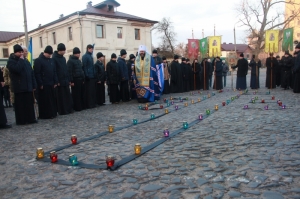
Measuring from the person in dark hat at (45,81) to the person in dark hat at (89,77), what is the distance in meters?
1.75

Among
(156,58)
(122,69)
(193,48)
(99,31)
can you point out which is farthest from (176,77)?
(99,31)

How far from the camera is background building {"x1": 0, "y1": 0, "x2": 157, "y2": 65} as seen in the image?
29.7m

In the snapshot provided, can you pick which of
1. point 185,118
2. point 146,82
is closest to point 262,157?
point 185,118

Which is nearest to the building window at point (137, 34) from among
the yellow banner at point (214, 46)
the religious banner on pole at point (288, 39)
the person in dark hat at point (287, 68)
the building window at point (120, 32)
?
the building window at point (120, 32)

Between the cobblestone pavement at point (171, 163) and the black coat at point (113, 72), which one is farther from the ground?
the black coat at point (113, 72)

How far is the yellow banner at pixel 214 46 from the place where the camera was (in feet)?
53.5

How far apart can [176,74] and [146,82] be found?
433 cm

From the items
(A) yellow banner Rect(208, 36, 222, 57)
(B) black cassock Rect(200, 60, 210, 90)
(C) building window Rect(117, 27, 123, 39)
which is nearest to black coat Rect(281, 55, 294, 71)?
(A) yellow banner Rect(208, 36, 222, 57)

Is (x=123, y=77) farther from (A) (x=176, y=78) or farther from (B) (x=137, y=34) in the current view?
(B) (x=137, y=34)

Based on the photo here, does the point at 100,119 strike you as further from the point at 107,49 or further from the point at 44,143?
the point at 107,49

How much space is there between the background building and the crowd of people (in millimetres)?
17321

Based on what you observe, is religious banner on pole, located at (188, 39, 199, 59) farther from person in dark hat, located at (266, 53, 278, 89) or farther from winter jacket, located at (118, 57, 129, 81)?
winter jacket, located at (118, 57, 129, 81)

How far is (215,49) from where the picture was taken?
53.9 feet

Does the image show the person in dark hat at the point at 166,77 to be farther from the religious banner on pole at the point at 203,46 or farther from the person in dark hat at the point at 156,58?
the religious banner on pole at the point at 203,46
